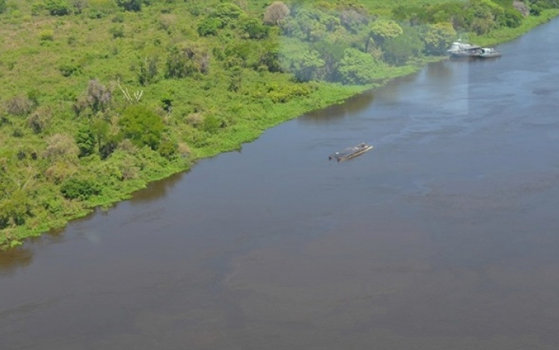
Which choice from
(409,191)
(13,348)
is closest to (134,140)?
A: (409,191)

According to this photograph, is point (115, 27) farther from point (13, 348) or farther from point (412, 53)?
point (13, 348)

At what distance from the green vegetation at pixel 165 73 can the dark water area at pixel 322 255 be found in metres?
2.06

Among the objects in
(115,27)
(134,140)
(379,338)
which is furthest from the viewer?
(115,27)

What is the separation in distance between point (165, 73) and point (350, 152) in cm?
1818

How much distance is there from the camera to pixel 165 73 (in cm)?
5009

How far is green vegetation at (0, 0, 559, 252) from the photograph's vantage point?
34.3 m

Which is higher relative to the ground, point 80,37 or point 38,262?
point 80,37

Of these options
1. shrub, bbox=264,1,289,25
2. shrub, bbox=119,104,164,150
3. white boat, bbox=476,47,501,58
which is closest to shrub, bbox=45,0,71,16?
shrub, bbox=264,1,289,25

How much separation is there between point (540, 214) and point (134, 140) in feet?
61.9

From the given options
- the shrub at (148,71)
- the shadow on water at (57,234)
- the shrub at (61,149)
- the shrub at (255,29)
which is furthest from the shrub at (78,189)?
the shrub at (255,29)

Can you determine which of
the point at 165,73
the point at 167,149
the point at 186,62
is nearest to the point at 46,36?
the point at 165,73

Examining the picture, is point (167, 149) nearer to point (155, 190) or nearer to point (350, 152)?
point (155, 190)

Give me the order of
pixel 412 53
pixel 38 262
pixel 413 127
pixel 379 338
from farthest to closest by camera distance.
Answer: pixel 412 53 → pixel 413 127 → pixel 38 262 → pixel 379 338

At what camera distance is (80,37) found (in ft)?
205
